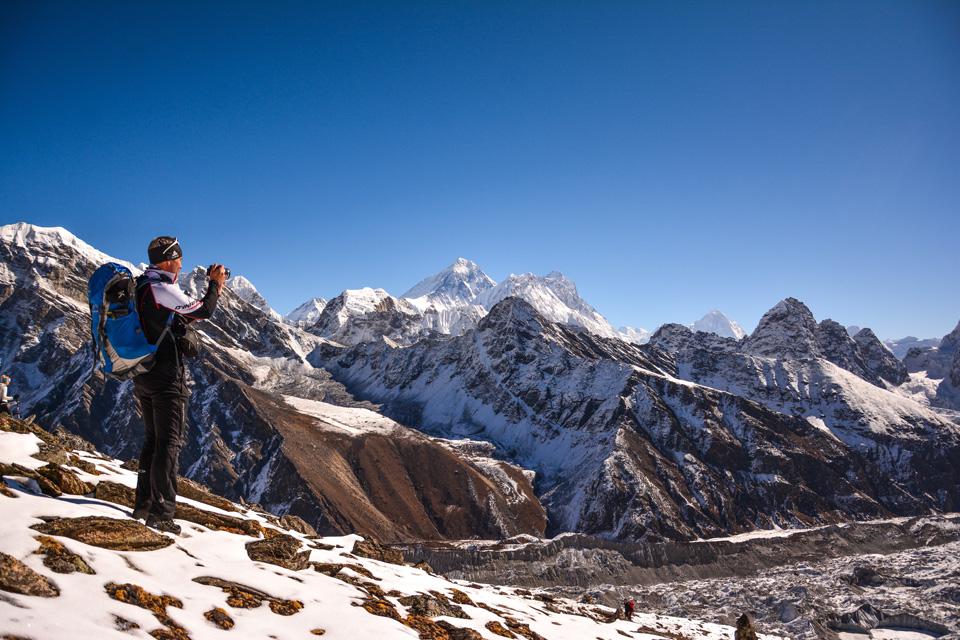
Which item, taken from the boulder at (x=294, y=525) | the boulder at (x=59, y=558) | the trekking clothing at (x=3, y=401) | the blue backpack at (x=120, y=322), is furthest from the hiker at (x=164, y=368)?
the boulder at (x=294, y=525)

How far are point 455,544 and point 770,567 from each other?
84.2 meters

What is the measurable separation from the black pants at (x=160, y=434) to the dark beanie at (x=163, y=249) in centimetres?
230

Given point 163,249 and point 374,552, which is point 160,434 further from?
point 374,552

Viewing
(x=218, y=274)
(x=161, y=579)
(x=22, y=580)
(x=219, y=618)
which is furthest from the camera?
(x=218, y=274)

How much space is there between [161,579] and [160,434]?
290cm

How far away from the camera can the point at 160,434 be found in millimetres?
11750

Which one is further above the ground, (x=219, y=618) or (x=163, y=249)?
(x=163, y=249)

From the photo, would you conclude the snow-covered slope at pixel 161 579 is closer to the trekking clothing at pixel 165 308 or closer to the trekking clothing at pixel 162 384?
the trekking clothing at pixel 162 384

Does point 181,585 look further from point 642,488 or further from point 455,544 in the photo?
point 642,488

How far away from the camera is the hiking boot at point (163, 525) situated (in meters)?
12.2

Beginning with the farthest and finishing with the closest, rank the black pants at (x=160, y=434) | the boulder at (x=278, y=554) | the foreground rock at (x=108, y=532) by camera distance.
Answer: the boulder at (x=278, y=554) → the black pants at (x=160, y=434) → the foreground rock at (x=108, y=532)

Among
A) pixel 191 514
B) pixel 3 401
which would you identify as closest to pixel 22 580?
pixel 191 514

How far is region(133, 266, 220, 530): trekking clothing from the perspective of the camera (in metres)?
11.1

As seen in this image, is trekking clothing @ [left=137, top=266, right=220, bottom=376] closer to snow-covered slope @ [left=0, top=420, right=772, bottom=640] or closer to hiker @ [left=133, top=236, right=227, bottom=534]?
hiker @ [left=133, top=236, right=227, bottom=534]
